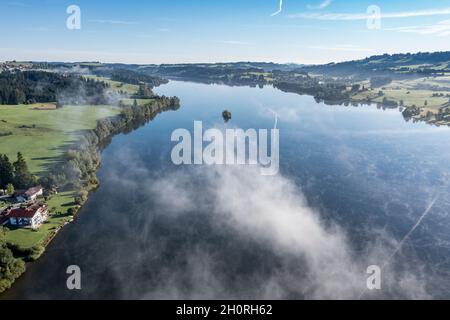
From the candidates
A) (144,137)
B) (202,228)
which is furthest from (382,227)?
(144,137)

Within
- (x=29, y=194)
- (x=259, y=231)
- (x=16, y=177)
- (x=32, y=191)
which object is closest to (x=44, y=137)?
(x=16, y=177)

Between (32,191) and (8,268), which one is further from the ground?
(32,191)

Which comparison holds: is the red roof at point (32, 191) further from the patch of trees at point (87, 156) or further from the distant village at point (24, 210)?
the patch of trees at point (87, 156)

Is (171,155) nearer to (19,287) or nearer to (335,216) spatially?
(335,216)

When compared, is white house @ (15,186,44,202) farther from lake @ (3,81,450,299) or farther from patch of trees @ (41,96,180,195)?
lake @ (3,81,450,299)

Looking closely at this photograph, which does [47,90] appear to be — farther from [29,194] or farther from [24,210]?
[24,210]
